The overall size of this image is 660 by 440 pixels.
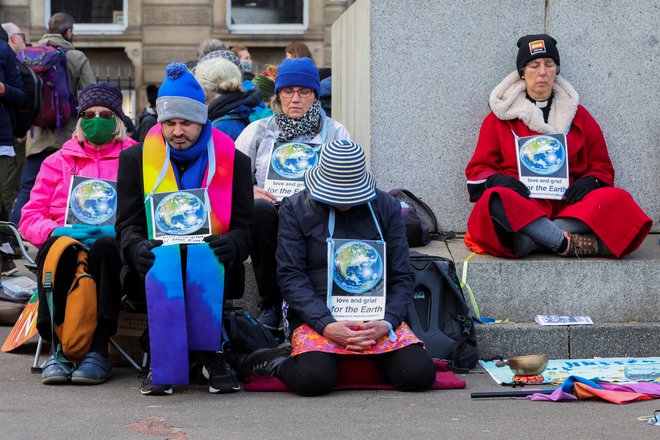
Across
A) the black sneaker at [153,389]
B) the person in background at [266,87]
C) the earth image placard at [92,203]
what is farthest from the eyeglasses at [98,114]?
the person in background at [266,87]

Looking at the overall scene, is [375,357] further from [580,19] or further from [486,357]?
[580,19]

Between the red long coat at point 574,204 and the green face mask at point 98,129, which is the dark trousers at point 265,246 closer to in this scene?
the green face mask at point 98,129

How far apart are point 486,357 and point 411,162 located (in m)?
1.63

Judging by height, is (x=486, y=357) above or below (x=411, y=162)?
below

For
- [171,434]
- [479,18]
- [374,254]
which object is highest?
[479,18]

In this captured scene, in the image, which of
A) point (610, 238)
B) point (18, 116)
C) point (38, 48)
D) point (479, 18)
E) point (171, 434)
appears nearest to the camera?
point (171, 434)

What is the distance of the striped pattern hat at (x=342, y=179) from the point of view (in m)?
7.10

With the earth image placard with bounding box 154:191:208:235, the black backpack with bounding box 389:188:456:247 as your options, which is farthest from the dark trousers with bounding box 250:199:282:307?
the black backpack with bounding box 389:188:456:247

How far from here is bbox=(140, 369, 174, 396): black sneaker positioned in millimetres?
6848

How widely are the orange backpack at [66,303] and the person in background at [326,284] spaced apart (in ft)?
2.88

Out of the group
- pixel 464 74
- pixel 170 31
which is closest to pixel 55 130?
pixel 464 74

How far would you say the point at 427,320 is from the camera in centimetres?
771

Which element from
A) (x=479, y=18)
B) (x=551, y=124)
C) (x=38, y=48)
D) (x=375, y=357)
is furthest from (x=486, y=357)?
(x=38, y=48)

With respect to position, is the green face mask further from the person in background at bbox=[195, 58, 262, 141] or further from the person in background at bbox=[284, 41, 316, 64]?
the person in background at bbox=[284, 41, 316, 64]
